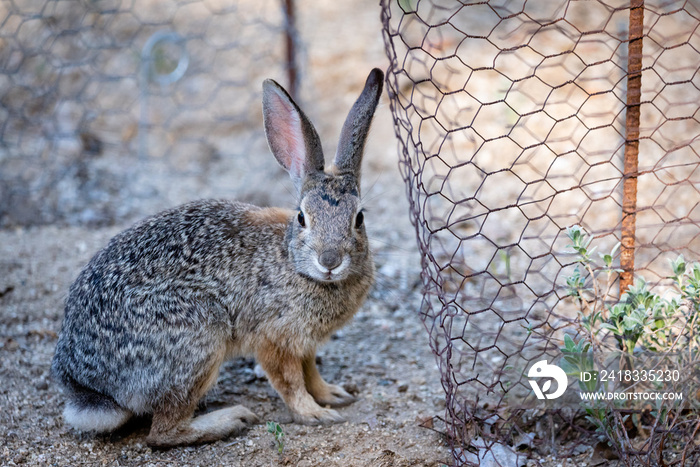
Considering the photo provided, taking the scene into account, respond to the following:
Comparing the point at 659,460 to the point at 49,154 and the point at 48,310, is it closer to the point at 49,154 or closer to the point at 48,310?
the point at 48,310

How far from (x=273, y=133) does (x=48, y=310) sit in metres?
2.12

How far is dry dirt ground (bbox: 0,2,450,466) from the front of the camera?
3.40 metres

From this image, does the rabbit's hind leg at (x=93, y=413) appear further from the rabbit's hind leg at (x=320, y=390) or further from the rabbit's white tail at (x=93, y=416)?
the rabbit's hind leg at (x=320, y=390)

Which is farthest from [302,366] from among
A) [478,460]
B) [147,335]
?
[478,460]

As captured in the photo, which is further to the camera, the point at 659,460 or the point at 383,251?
the point at 383,251

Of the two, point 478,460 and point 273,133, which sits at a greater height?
point 273,133

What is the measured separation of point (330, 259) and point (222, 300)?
68 cm

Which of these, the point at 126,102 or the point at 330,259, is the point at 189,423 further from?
the point at 126,102

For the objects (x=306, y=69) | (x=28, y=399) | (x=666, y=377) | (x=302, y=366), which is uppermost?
(x=306, y=69)

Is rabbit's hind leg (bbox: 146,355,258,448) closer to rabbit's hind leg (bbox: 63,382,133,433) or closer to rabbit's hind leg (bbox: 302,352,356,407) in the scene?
rabbit's hind leg (bbox: 63,382,133,433)

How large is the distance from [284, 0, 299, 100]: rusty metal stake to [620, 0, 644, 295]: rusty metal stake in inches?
157

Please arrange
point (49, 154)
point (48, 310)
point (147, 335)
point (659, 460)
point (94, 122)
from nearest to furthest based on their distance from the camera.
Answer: point (659, 460), point (147, 335), point (48, 310), point (49, 154), point (94, 122)

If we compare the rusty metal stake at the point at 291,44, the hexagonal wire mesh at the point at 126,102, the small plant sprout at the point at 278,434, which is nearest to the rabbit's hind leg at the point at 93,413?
the small plant sprout at the point at 278,434

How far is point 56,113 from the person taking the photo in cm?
718
